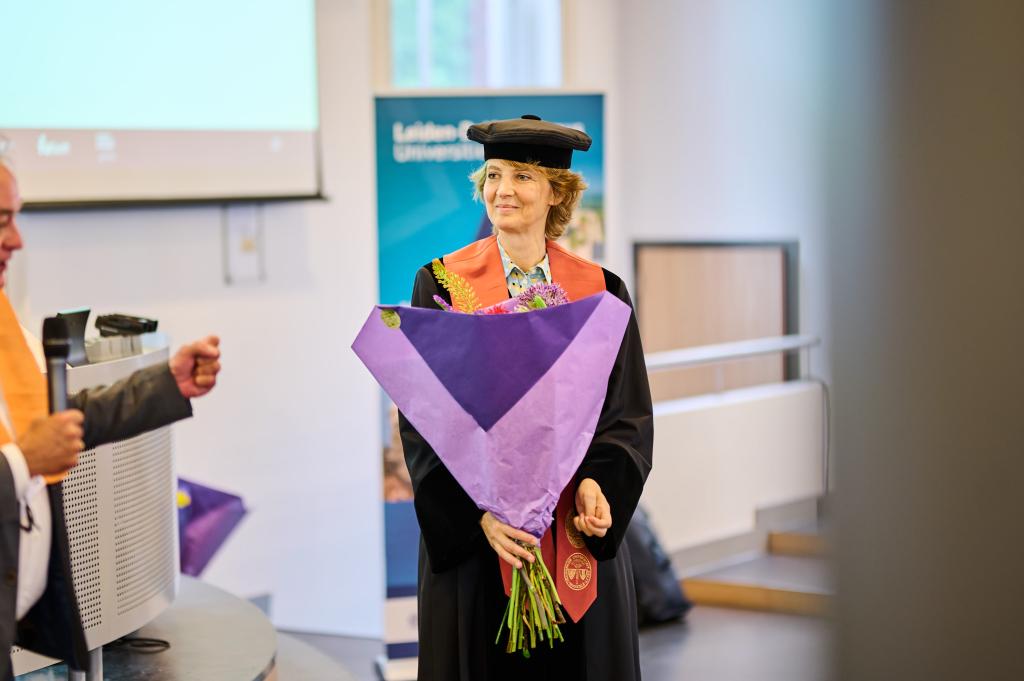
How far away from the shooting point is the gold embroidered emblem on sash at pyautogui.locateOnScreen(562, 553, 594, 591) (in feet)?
6.14

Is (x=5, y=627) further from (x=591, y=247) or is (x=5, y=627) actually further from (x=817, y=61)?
(x=591, y=247)

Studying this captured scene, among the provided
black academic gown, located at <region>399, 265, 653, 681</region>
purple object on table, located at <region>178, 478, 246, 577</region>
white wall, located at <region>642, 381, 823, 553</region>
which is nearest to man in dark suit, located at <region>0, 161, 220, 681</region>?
black academic gown, located at <region>399, 265, 653, 681</region>

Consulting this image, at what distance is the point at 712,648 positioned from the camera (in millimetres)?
4086

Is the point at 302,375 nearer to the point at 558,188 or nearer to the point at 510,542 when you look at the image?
the point at 558,188

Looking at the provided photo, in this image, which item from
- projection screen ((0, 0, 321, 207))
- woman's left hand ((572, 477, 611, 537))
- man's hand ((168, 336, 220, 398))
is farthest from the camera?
projection screen ((0, 0, 321, 207))

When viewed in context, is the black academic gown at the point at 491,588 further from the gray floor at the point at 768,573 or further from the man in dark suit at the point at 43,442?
the gray floor at the point at 768,573

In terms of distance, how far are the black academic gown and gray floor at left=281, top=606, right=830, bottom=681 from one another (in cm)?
163

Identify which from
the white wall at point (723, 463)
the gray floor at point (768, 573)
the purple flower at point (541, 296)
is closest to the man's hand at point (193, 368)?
the purple flower at point (541, 296)

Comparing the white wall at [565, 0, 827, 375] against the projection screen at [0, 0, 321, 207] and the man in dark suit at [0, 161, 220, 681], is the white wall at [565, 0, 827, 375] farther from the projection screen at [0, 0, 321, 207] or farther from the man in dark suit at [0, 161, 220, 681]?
the man in dark suit at [0, 161, 220, 681]

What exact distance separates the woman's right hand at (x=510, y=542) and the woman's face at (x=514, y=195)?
56 cm

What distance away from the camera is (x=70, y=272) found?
4.03 m

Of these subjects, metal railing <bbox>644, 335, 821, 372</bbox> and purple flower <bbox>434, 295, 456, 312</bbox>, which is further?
metal railing <bbox>644, 335, 821, 372</bbox>

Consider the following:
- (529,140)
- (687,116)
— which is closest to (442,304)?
(529,140)

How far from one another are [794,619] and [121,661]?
2.91 metres
